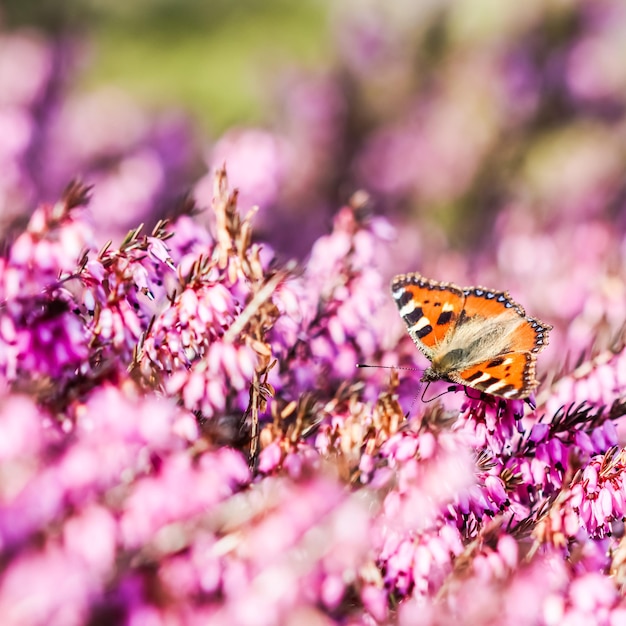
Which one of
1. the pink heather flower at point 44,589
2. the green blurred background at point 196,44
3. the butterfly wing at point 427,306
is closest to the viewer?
the pink heather flower at point 44,589

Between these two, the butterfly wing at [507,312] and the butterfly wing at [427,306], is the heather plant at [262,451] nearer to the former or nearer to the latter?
the butterfly wing at [427,306]

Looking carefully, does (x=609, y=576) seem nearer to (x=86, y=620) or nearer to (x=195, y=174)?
(x=86, y=620)

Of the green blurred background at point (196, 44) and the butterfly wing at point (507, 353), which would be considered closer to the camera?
the butterfly wing at point (507, 353)

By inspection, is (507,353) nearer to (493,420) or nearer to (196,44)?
(493,420)

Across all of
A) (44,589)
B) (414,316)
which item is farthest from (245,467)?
(414,316)

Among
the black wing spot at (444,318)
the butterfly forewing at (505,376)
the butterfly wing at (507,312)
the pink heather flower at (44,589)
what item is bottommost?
the pink heather flower at (44,589)

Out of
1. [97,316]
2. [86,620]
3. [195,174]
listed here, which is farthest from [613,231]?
[86,620]

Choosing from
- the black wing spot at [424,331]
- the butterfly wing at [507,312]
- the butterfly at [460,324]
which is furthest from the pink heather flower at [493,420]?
the black wing spot at [424,331]
